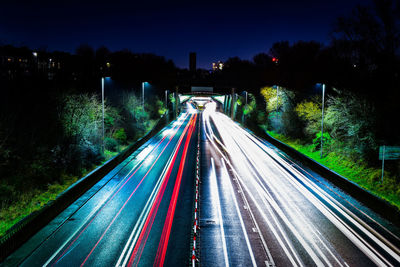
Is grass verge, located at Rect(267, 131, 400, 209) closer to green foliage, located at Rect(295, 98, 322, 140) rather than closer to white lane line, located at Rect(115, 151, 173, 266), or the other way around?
green foliage, located at Rect(295, 98, 322, 140)

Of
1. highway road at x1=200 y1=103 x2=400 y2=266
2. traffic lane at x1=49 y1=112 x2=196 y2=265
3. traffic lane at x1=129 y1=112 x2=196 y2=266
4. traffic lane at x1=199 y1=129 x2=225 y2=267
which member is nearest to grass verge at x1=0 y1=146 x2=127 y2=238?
traffic lane at x1=49 y1=112 x2=196 y2=265

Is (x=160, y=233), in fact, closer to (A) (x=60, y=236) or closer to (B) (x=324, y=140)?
(A) (x=60, y=236)

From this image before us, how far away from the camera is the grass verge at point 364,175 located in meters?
17.4

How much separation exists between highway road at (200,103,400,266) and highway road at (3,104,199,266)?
121 cm

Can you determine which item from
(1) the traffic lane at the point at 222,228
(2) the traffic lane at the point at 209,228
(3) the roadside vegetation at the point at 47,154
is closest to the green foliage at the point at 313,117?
(1) the traffic lane at the point at 222,228

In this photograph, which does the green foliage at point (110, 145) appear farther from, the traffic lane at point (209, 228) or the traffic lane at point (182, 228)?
the traffic lane at point (209, 228)

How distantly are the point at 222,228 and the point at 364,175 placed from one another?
13571 mm

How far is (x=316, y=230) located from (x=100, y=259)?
9.07 meters

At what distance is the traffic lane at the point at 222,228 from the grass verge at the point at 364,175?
887cm

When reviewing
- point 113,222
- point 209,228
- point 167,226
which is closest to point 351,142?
point 209,228

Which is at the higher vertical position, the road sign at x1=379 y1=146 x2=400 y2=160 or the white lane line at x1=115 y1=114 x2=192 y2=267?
the road sign at x1=379 y1=146 x2=400 y2=160

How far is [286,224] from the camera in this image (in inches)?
527

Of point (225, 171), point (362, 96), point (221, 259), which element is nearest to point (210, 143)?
point (225, 171)

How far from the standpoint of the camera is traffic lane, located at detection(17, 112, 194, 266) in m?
10.4
